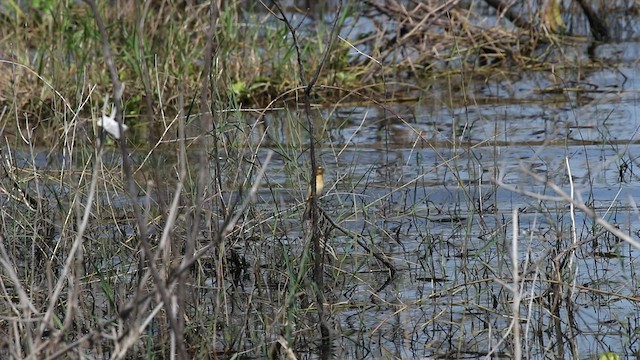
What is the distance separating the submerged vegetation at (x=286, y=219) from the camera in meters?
3.45

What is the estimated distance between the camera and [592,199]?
16.9 ft

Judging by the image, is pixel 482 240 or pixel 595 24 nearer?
pixel 482 240

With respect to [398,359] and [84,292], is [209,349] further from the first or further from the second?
[84,292]

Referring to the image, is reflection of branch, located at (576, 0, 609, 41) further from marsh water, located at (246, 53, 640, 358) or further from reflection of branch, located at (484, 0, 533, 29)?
marsh water, located at (246, 53, 640, 358)

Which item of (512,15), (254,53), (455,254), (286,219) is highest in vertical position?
(512,15)

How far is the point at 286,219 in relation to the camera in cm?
450

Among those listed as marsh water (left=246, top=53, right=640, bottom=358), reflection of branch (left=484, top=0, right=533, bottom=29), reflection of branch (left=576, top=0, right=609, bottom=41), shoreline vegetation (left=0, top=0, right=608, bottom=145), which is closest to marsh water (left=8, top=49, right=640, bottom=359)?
marsh water (left=246, top=53, right=640, bottom=358)

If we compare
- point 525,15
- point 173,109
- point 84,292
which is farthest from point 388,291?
point 525,15

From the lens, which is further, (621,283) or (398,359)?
(621,283)

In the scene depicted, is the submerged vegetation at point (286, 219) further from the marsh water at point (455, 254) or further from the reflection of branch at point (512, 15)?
the reflection of branch at point (512, 15)

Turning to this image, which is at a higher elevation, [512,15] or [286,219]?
[512,15]

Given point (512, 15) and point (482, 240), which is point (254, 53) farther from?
point (482, 240)

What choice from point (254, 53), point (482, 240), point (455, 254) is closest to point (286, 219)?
point (455, 254)

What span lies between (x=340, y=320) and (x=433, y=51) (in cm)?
515
